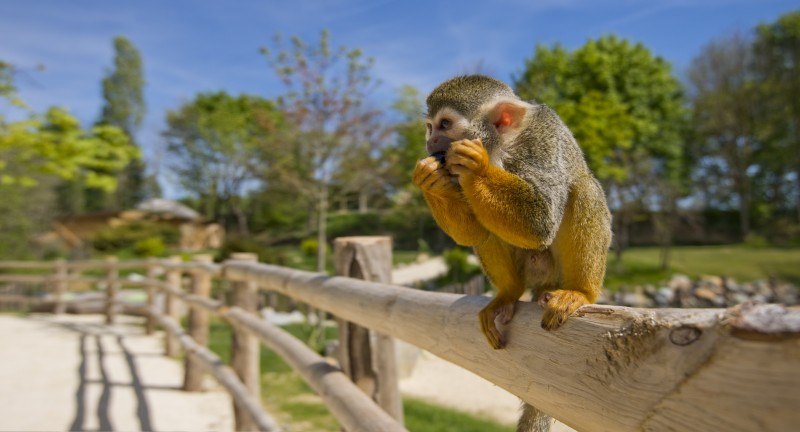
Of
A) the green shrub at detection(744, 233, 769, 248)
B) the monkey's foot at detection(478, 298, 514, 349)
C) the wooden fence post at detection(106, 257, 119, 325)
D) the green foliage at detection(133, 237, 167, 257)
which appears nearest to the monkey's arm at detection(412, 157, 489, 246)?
the monkey's foot at detection(478, 298, 514, 349)

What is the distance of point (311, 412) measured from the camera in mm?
6027

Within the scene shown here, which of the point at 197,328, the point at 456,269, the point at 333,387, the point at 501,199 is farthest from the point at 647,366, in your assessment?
Answer: the point at 456,269

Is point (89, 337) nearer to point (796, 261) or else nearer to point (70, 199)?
point (796, 261)

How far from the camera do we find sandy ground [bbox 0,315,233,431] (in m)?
4.59

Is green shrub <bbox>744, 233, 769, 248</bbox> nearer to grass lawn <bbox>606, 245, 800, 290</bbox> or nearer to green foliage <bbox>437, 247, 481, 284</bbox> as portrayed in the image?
grass lawn <bbox>606, 245, 800, 290</bbox>

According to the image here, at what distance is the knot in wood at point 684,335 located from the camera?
875mm

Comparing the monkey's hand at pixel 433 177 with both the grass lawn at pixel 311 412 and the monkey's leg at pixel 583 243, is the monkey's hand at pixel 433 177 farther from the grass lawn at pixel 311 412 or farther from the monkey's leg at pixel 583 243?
the grass lawn at pixel 311 412

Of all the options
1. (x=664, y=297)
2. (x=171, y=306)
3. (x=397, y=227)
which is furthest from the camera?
(x=397, y=227)

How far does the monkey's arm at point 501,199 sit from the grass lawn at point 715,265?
50.2ft

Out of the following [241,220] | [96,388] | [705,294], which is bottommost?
[705,294]

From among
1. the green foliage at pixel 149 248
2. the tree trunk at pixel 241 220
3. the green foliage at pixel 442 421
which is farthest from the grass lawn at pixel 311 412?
the tree trunk at pixel 241 220

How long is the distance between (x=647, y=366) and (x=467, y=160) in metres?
0.86

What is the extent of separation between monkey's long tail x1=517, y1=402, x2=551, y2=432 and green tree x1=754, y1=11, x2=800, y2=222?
30.5 m

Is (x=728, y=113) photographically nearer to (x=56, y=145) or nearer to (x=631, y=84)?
(x=631, y=84)
